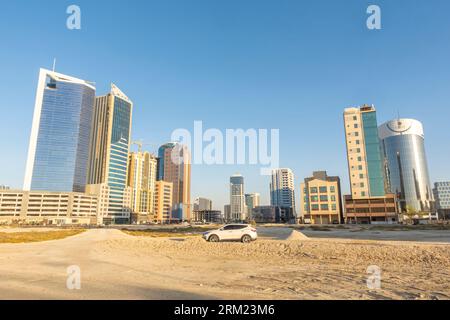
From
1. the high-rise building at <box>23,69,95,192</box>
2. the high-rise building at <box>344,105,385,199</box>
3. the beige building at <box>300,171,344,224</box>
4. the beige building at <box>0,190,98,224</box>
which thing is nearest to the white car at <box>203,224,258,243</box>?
the beige building at <box>300,171,344,224</box>

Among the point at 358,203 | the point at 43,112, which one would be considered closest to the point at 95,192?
the point at 43,112

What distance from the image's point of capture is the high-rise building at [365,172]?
11075 cm

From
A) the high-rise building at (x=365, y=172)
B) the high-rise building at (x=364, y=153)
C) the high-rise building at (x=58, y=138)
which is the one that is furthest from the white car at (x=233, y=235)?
the high-rise building at (x=58, y=138)

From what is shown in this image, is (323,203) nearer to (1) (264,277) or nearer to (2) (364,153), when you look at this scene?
(2) (364,153)

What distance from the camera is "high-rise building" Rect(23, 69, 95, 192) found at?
18025cm

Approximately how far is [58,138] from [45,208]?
163 ft

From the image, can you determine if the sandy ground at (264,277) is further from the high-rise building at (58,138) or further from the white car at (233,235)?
the high-rise building at (58,138)

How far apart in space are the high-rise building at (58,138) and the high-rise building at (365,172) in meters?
175

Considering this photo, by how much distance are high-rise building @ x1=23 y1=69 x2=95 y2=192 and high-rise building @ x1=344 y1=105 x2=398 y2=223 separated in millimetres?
175161

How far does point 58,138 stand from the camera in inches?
7293

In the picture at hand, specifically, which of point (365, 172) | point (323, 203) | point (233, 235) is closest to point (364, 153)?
point (365, 172)

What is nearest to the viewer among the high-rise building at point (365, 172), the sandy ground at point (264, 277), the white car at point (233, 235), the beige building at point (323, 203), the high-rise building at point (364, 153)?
the sandy ground at point (264, 277)
